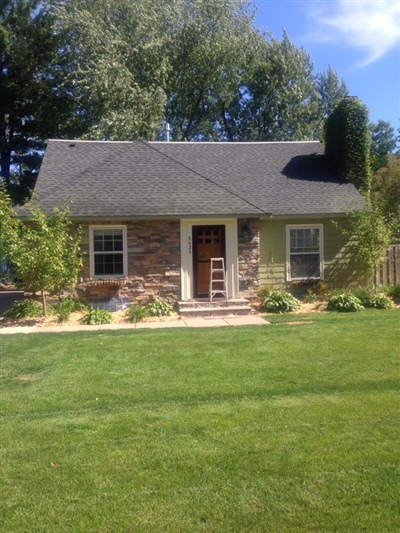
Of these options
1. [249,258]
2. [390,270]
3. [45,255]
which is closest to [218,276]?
[249,258]

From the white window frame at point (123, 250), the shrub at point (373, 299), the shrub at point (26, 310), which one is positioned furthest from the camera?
the white window frame at point (123, 250)

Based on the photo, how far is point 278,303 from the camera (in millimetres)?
12453

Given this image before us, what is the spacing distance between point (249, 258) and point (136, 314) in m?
3.57

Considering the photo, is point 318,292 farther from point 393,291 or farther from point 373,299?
point 393,291

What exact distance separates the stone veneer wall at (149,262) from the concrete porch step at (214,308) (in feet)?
2.61

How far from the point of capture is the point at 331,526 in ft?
10.6

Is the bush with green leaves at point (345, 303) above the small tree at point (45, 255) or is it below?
below

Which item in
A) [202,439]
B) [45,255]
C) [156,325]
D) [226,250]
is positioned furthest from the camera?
[226,250]

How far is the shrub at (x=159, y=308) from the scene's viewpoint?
1203 centimetres

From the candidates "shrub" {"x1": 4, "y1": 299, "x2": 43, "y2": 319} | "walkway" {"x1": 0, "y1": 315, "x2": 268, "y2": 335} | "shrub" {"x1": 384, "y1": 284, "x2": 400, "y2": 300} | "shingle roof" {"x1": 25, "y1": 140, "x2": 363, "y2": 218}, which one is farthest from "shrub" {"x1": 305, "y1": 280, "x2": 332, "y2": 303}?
"shrub" {"x1": 4, "y1": 299, "x2": 43, "y2": 319}

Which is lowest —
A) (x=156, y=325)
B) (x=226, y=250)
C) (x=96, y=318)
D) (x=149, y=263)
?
(x=156, y=325)

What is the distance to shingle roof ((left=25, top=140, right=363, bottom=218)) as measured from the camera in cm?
1301

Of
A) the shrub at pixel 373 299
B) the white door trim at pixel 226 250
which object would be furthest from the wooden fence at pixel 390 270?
the white door trim at pixel 226 250

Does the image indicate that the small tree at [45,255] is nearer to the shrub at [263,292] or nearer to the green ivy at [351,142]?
the shrub at [263,292]
